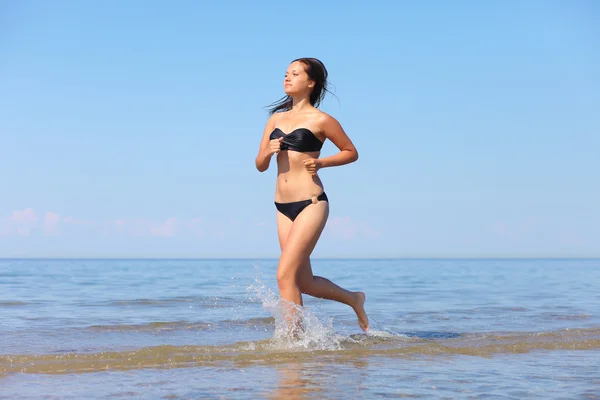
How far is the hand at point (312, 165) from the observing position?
5.46 meters

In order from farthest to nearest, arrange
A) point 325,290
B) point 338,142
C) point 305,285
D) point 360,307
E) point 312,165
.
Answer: point 360,307 < point 325,290 < point 305,285 < point 338,142 < point 312,165

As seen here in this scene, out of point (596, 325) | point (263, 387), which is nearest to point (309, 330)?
point (263, 387)

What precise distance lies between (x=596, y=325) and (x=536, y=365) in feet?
11.8

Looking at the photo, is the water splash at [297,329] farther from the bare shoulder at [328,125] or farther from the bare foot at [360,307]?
the bare shoulder at [328,125]

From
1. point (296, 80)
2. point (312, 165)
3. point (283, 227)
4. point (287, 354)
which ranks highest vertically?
point (296, 80)

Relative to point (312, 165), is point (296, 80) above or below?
above

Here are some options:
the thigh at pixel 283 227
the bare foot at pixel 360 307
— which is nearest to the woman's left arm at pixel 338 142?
the thigh at pixel 283 227

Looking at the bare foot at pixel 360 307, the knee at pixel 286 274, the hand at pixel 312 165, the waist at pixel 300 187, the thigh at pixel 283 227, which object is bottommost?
the bare foot at pixel 360 307

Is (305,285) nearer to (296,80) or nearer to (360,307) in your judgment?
(360,307)

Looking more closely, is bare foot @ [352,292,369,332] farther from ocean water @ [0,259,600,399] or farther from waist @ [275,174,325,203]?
waist @ [275,174,325,203]

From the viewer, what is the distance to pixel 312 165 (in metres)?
5.46

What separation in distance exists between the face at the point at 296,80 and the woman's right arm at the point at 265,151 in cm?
31

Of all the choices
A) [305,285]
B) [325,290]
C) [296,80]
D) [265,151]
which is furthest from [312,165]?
[325,290]

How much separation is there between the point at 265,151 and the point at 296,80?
0.66 meters
